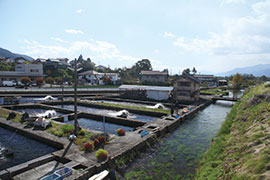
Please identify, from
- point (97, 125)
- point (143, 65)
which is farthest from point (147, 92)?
point (143, 65)

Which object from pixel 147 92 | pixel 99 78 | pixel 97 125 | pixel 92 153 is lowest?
pixel 97 125

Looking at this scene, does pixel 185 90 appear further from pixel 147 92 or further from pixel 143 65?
pixel 143 65

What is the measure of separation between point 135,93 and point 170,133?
27182 millimetres

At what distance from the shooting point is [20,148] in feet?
46.2

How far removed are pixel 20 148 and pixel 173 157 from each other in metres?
12.8

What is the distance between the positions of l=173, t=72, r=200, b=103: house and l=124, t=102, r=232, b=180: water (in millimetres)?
21170

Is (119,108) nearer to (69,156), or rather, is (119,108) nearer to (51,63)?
(69,156)

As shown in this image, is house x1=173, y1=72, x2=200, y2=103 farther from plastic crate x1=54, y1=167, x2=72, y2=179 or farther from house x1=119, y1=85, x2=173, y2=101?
plastic crate x1=54, y1=167, x2=72, y2=179

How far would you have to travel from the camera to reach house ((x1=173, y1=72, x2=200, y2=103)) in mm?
41406

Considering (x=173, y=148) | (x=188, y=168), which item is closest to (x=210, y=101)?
(x=173, y=148)

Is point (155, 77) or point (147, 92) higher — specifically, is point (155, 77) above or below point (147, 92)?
above

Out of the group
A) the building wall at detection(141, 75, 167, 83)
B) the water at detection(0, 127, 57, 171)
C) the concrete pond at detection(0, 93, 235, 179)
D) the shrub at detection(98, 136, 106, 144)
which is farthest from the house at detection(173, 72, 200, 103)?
the building wall at detection(141, 75, 167, 83)

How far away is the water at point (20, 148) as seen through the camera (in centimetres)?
1208

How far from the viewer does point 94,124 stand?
73.9ft
